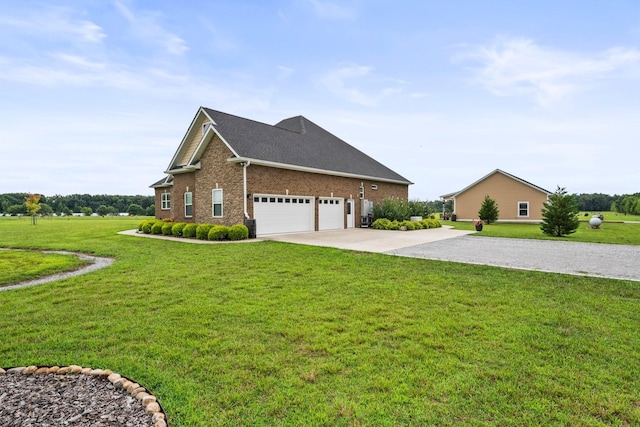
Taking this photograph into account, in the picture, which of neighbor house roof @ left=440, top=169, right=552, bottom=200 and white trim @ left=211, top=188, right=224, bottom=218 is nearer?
white trim @ left=211, top=188, right=224, bottom=218

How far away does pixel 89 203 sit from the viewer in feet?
267

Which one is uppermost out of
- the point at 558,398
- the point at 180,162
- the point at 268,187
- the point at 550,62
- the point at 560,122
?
the point at 550,62

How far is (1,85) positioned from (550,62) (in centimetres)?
2346

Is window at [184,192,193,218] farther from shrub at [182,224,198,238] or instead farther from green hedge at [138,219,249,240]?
shrub at [182,224,198,238]

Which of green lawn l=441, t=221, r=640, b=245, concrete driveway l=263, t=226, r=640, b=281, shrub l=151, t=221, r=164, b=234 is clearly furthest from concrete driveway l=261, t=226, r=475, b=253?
shrub l=151, t=221, r=164, b=234

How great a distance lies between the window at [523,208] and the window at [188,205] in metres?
29.1

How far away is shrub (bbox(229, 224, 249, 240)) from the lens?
15.2m

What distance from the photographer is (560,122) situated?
1905 cm

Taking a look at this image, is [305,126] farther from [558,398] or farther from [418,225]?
[558,398]

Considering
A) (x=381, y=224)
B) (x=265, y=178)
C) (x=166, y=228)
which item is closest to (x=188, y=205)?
(x=166, y=228)

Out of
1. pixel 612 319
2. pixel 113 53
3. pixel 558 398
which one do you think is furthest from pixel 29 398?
pixel 113 53

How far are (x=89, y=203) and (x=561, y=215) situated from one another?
93.7 m

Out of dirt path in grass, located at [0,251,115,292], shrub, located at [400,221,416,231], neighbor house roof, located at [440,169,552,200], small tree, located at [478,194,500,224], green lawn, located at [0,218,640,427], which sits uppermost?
neighbor house roof, located at [440,169,552,200]

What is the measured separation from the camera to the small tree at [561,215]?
17344 millimetres
